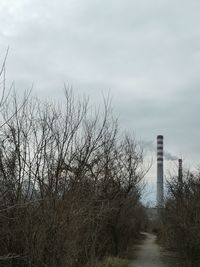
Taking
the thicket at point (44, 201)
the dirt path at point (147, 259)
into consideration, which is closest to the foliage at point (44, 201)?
the thicket at point (44, 201)

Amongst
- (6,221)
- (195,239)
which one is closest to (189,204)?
(195,239)

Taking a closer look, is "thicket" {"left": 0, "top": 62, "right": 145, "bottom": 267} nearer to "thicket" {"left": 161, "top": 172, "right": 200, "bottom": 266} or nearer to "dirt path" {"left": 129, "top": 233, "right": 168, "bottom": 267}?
"thicket" {"left": 161, "top": 172, "right": 200, "bottom": 266}

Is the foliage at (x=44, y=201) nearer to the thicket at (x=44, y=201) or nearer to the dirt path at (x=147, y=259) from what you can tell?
the thicket at (x=44, y=201)

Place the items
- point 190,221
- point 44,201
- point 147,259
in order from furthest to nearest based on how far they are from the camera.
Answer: point 147,259 < point 190,221 < point 44,201

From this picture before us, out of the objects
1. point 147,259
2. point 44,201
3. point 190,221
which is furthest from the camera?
point 147,259

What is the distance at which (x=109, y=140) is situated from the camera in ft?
68.8

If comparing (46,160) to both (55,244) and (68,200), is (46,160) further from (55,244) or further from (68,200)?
(55,244)

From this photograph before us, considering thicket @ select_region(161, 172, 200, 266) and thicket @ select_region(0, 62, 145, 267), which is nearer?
thicket @ select_region(0, 62, 145, 267)

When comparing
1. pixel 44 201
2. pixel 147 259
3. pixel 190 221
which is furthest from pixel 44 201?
pixel 147 259

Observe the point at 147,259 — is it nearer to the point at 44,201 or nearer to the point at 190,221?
the point at 190,221

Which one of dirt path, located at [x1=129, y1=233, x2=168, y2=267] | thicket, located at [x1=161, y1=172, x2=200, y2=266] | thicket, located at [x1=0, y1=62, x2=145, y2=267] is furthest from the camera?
dirt path, located at [x1=129, y1=233, x2=168, y2=267]

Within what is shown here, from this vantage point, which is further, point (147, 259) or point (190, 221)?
point (147, 259)

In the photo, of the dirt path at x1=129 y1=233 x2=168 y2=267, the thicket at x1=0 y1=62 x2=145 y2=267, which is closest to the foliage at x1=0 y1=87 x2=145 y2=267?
the thicket at x1=0 y1=62 x2=145 y2=267

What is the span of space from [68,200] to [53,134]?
191 cm
